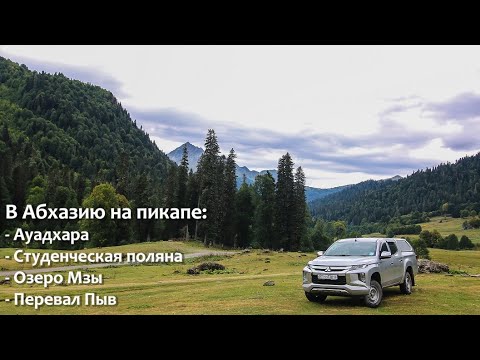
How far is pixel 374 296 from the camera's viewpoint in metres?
15.9

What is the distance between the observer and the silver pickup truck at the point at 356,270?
49.8ft

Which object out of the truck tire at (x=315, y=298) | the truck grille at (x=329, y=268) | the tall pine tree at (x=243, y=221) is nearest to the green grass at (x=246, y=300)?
the truck tire at (x=315, y=298)

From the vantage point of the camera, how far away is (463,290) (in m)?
22.0

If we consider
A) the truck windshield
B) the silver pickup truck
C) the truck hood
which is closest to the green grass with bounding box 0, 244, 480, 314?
the silver pickup truck

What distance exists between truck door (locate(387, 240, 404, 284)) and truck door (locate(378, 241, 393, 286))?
0.84 feet

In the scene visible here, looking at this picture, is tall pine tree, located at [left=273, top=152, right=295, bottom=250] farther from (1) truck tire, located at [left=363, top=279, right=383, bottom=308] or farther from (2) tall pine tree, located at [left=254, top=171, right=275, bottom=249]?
(1) truck tire, located at [left=363, top=279, right=383, bottom=308]

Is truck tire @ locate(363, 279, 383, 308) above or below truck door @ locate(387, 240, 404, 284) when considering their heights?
below

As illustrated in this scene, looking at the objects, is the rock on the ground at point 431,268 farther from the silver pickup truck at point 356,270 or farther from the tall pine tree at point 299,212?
the tall pine tree at point 299,212

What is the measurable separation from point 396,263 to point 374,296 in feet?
8.87

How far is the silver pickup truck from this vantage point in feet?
49.8
